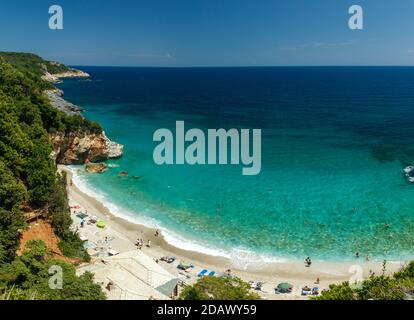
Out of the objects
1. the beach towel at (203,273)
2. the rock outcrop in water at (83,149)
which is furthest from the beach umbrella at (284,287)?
the rock outcrop in water at (83,149)

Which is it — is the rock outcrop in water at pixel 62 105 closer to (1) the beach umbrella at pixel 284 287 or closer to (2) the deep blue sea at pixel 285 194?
(2) the deep blue sea at pixel 285 194

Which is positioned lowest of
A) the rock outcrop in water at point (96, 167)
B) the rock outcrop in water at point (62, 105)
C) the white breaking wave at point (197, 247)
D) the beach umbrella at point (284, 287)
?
the beach umbrella at point (284, 287)

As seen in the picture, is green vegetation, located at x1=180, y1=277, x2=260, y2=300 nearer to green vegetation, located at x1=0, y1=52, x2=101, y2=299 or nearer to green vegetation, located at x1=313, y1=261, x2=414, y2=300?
green vegetation, located at x1=313, y1=261, x2=414, y2=300

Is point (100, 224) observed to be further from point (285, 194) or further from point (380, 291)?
point (380, 291)

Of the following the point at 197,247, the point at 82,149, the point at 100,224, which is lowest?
the point at 197,247

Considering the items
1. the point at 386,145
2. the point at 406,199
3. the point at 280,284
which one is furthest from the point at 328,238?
the point at 386,145

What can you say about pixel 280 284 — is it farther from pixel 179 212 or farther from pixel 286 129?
pixel 286 129

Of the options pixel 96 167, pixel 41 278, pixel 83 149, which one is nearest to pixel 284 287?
pixel 41 278
